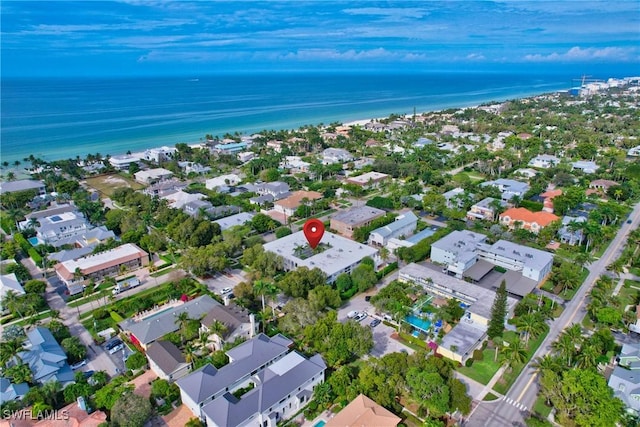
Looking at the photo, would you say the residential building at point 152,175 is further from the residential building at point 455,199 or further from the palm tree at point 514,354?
the palm tree at point 514,354

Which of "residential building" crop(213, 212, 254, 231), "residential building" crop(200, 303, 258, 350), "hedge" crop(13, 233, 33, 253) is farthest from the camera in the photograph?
"residential building" crop(213, 212, 254, 231)

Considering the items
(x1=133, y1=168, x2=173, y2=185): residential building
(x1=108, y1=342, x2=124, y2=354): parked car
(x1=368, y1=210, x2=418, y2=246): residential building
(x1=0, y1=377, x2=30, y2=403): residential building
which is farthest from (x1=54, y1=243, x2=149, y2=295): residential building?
(x1=133, y1=168, x2=173, y2=185): residential building

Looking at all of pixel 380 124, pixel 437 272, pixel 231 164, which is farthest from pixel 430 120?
pixel 437 272

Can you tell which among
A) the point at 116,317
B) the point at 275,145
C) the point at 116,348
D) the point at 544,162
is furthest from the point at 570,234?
the point at 275,145

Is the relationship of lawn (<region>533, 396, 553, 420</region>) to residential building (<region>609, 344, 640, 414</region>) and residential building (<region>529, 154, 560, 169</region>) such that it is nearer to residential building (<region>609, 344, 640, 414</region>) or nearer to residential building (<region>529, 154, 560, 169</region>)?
residential building (<region>609, 344, 640, 414</region>)

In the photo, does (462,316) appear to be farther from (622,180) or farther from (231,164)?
(231,164)

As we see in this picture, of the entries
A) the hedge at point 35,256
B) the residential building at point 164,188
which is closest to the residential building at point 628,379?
the hedge at point 35,256
